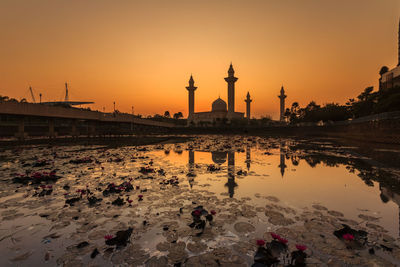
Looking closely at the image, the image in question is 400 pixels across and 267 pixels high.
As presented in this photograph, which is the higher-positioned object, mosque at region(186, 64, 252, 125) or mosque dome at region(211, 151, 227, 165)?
mosque at region(186, 64, 252, 125)

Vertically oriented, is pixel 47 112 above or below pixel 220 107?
below

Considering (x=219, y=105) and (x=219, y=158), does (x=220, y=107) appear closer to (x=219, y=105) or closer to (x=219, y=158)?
(x=219, y=105)

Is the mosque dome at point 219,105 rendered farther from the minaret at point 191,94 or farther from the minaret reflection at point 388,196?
the minaret reflection at point 388,196

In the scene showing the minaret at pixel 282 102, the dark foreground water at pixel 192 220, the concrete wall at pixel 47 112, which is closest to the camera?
the dark foreground water at pixel 192 220

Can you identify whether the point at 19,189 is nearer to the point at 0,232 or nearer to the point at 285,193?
the point at 0,232

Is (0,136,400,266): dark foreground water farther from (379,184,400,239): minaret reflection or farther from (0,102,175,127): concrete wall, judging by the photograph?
(0,102,175,127): concrete wall

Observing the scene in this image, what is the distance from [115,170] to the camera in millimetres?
10516

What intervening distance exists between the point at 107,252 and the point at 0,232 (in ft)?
9.13

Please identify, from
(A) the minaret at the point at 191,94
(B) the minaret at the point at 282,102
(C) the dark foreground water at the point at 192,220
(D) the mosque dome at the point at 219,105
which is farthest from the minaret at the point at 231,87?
Answer: (C) the dark foreground water at the point at 192,220

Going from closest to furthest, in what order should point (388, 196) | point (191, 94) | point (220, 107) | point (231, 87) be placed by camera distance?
point (388, 196) → point (231, 87) → point (191, 94) → point (220, 107)

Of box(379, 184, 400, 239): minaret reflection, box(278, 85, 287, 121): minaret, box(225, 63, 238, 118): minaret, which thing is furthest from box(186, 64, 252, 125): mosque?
box(379, 184, 400, 239): minaret reflection

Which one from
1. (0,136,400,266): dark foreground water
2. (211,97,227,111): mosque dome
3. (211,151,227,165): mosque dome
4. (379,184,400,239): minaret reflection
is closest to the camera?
(0,136,400,266): dark foreground water

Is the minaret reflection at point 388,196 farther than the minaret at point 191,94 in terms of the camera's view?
No

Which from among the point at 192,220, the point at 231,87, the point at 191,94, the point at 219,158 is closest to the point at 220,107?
the point at 191,94
